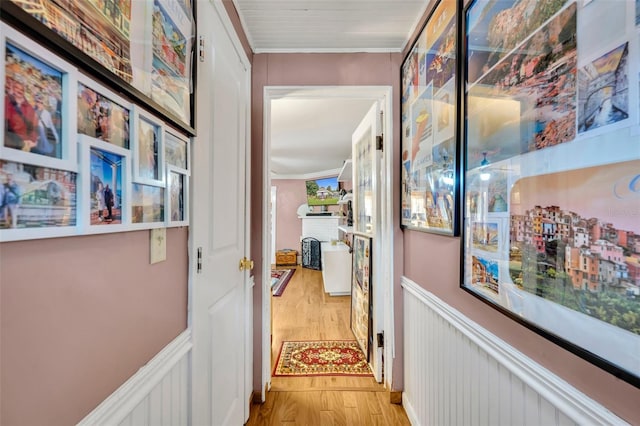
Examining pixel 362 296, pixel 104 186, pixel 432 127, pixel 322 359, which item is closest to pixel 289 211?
pixel 362 296

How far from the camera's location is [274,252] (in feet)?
22.6

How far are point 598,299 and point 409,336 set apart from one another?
51.5 inches

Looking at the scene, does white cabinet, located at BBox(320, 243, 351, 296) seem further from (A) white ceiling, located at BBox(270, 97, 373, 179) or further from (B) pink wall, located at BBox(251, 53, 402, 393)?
(B) pink wall, located at BBox(251, 53, 402, 393)

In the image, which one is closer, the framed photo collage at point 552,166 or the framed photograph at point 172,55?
the framed photo collage at point 552,166

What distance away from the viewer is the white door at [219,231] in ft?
3.46

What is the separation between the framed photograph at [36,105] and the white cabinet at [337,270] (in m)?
3.80

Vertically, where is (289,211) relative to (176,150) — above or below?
below

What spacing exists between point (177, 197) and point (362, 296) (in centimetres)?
195

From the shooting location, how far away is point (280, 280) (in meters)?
5.23

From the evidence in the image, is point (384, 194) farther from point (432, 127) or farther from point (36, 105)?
point (36, 105)

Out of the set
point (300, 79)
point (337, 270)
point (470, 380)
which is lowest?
point (337, 270)

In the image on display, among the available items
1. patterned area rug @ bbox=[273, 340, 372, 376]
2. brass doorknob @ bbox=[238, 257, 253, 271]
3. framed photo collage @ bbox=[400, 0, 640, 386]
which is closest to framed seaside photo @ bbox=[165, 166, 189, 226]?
brass doorknob @ bbox=[238, 257, 253, 271]

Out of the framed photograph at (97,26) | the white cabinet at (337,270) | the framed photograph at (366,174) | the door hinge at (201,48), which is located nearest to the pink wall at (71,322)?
the framed photograph at (97,26)

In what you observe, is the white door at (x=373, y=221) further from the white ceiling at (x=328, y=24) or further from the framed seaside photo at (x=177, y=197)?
the framed seaside photo at (x=177, y=197)
